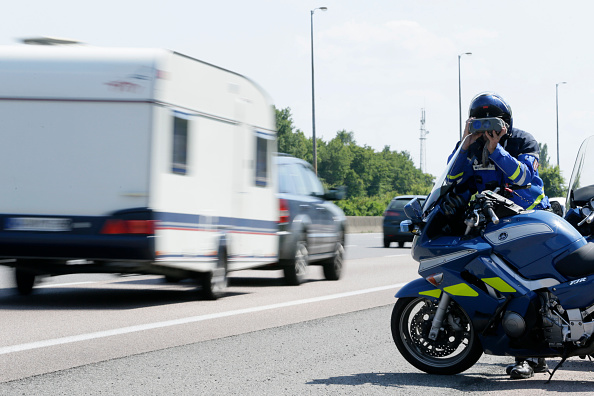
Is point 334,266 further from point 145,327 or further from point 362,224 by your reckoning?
point 362,224

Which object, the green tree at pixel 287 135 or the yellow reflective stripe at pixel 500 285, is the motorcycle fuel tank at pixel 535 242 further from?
the green tree at pixel 287 135

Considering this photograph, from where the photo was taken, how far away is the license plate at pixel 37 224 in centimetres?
1076

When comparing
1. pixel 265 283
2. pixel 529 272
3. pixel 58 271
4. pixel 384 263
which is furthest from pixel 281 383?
pixel 384 263

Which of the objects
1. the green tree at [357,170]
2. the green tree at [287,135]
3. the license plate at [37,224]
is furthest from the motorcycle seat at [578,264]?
the green tree at [357,170]

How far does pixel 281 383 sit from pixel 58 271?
18.3ft

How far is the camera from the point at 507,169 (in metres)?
6.37

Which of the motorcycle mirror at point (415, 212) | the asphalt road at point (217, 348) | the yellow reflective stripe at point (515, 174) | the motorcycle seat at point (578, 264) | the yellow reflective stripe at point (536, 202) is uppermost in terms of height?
the yellow reflective stripe at point (515, 174)

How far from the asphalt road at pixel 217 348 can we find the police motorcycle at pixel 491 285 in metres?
0.26

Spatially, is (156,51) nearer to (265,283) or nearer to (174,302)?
(174,302)

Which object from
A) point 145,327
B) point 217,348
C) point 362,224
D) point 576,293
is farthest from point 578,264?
point 362,224

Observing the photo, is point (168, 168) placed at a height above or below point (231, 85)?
below

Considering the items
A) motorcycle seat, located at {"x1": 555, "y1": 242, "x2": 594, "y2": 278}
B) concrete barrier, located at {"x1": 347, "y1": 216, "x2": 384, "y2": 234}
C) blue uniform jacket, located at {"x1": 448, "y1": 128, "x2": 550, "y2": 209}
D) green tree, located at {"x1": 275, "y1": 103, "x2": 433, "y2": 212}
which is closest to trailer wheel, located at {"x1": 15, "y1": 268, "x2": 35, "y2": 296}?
blue uniform jacket, located at {"x1": 448, "y1": 128, "x2": 550, "y2": 209}

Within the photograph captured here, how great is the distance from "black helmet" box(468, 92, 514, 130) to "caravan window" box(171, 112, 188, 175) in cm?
512

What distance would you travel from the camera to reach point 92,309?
10.8m
